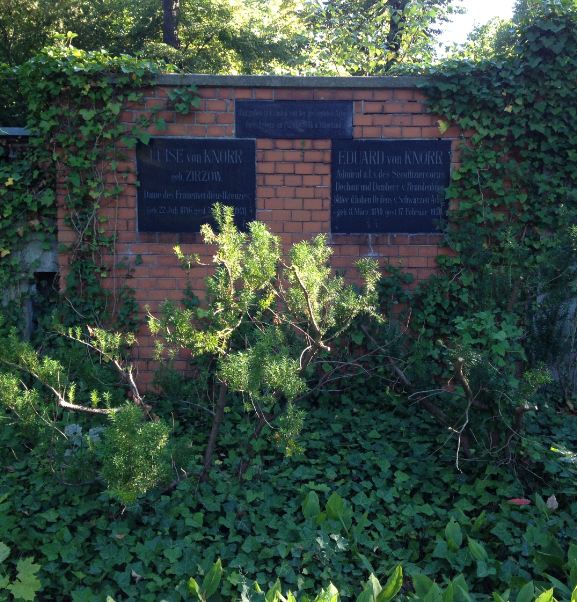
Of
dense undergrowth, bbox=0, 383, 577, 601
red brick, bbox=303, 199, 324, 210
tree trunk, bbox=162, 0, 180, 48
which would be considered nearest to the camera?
dense undergrowth, bbox=0, 383, 577, 601

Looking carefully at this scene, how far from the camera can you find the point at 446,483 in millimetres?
3715

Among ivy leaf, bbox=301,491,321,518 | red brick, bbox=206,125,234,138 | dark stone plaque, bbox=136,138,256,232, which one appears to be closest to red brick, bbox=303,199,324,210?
dark stone plaque, bbox=136,138,256,232

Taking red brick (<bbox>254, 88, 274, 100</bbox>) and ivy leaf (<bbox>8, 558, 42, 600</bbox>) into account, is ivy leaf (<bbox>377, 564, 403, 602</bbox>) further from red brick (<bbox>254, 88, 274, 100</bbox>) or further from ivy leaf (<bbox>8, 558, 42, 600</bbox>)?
red brick (<bbox>254, 88, 274, 100</bbox>)

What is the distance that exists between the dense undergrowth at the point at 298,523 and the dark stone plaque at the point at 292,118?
233cm

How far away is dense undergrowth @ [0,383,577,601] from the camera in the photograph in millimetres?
A: 2977

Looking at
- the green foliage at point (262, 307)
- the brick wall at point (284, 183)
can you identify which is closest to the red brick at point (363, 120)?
the brick wall at point (284, 183)

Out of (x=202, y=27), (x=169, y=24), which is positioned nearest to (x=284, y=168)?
(x=169, y=24)

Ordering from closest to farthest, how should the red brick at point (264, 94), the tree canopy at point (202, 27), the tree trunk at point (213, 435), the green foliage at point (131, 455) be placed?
the green foliage at point (131, 455) → the tree trunk at point (213, 435) → the red brick at point (264, 94) → the tree canopy at point (202, 27)

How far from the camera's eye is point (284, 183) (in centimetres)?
522

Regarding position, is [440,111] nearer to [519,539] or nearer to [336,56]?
[519,539]

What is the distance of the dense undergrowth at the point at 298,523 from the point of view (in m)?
2.98

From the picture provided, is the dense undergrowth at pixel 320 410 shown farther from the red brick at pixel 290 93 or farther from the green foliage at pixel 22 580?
the red brick at pixel 290 93

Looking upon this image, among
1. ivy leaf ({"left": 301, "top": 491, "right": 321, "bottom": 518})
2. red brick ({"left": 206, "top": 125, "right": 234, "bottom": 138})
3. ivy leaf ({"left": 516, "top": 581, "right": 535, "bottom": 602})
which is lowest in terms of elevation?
ivy leaf ({"left": 516, "top": 581, "right": 535, "bottom": 602})

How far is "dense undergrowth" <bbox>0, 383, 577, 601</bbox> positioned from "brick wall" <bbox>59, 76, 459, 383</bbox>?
A: 5.24 ft
